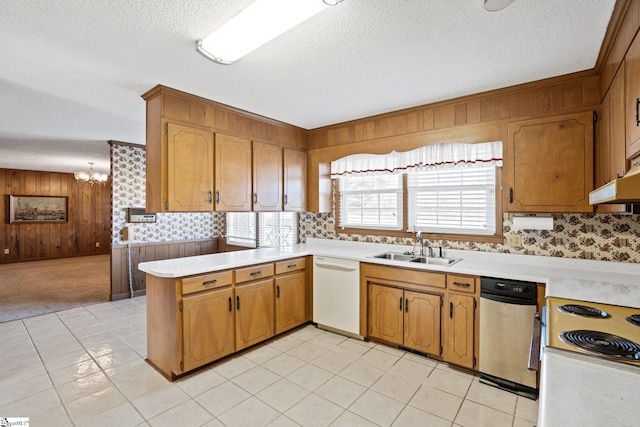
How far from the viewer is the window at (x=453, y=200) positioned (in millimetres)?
3078

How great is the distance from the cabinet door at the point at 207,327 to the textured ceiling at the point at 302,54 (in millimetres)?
1865

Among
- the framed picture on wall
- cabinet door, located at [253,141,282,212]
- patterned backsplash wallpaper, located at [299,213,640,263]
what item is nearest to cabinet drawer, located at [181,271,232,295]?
cabinet door, located at [253,141,282,212]

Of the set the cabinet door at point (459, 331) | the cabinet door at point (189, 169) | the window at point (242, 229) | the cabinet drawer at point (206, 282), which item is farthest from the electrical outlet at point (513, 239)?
the window at point (242, 229)

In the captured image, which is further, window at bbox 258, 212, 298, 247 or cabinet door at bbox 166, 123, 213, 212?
window at bbox 258, 212, 298, 247

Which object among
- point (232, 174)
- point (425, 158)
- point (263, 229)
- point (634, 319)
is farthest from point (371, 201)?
point (634, 319)

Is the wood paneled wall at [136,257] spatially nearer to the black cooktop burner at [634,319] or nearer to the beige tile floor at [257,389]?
the beige tile floor at [257,389]

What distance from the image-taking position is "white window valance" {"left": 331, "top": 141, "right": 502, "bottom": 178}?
2947 mm

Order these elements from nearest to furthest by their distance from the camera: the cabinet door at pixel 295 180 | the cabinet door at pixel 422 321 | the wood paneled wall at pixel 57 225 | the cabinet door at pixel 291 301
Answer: the cabinet door at pixel 422 321
the cabinet door at pixel 291 301
the cabinet door at pixel 295 180
the wood paneled wall at pixel 57 225

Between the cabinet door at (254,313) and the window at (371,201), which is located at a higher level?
the window at (371,201)

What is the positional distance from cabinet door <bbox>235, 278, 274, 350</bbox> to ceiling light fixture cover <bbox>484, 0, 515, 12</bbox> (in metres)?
2.76

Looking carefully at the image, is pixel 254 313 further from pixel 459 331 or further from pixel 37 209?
pixel 37 209

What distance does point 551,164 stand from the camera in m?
2.49

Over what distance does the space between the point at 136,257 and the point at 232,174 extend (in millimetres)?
2866

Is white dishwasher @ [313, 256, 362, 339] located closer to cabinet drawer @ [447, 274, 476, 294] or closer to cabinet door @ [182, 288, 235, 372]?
cabinet drawer @ [447, 274, 476, 294]
